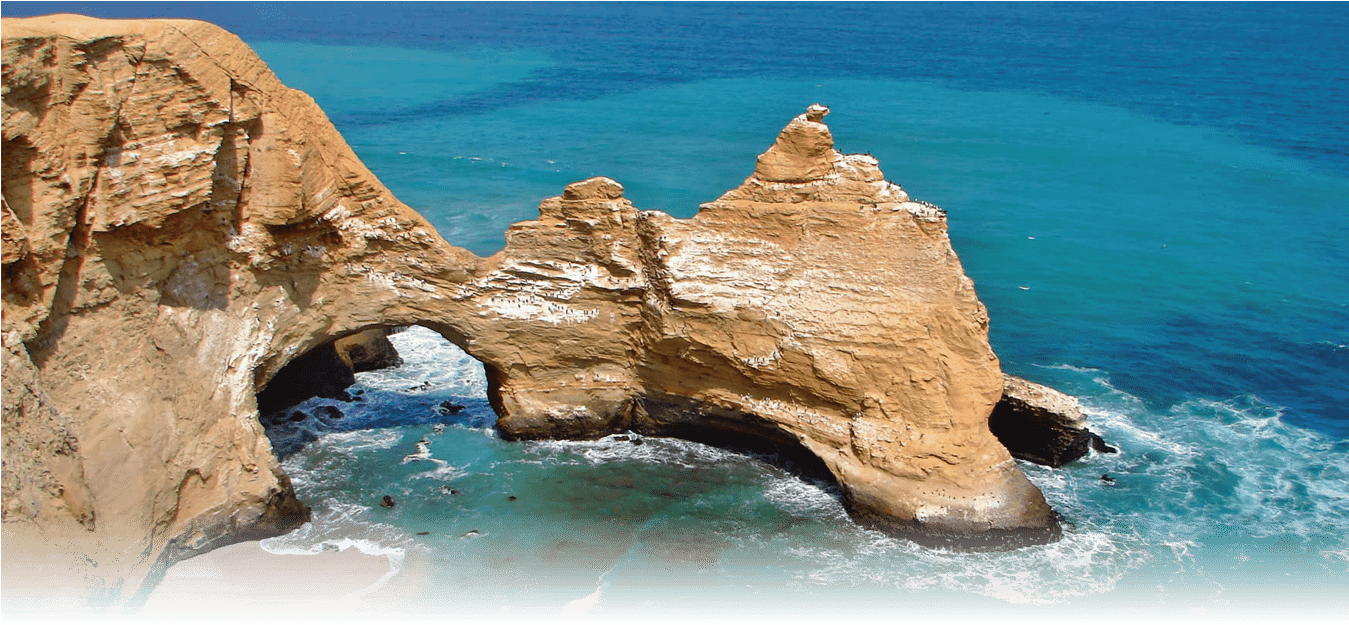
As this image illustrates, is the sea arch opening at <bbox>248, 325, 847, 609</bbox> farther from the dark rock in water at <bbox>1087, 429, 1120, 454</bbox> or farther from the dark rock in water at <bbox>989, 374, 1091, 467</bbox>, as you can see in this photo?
the dark rock in water at <bbox>1087, 429, 1120, 454</bbox>

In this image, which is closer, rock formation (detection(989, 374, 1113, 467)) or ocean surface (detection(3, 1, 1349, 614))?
ocean surface (detection(3, 1, 1349, 614))

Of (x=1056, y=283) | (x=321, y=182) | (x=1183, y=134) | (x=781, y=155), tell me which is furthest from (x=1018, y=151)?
(x=321, y=182)

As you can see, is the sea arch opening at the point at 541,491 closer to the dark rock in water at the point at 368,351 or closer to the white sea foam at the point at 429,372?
the white sea foam at the point at 429,372

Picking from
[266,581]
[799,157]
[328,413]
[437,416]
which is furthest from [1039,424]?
[328,413]

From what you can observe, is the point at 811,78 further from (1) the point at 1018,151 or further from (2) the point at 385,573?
(2) the point at 385,573

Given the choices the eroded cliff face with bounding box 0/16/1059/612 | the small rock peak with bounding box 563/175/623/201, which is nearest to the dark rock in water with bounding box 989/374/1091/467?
the eroded cliff face with bounding box 0/16/1059/612

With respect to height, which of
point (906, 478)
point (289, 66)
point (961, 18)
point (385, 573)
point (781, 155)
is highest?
point (961, 18)
